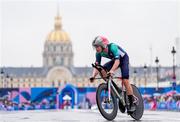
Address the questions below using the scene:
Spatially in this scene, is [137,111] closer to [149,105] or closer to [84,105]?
[149,105]

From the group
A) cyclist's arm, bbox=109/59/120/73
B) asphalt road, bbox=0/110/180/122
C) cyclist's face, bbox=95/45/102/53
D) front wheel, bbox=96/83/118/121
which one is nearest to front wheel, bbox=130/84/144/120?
asphalt road, bbox=0/110/180/122

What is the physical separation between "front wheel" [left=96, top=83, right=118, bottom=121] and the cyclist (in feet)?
0.93

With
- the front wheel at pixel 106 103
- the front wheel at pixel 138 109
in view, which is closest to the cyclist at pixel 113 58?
the front wheel at pixel 138 109

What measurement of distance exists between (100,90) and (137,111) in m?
0.96

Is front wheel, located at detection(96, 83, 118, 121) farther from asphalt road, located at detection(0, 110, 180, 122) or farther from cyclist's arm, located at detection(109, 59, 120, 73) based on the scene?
asphalt road, located at detection(0, 110, 180, 122)

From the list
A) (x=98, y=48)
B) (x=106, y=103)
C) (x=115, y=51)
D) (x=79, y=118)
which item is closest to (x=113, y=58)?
(x=115, y=51)

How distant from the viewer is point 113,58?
10.5m

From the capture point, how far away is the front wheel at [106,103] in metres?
10.2

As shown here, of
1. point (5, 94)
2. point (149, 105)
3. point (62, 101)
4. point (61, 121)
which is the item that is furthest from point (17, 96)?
point (61, 121)

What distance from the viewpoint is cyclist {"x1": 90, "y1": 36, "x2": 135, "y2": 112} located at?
33.7 ft

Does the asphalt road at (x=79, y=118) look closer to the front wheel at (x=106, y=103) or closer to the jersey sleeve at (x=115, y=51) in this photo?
the front wheel at (x=106, y=103)

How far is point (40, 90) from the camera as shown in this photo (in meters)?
65.5

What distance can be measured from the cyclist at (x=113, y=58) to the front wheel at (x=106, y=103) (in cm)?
28

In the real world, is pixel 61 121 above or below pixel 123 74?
below
